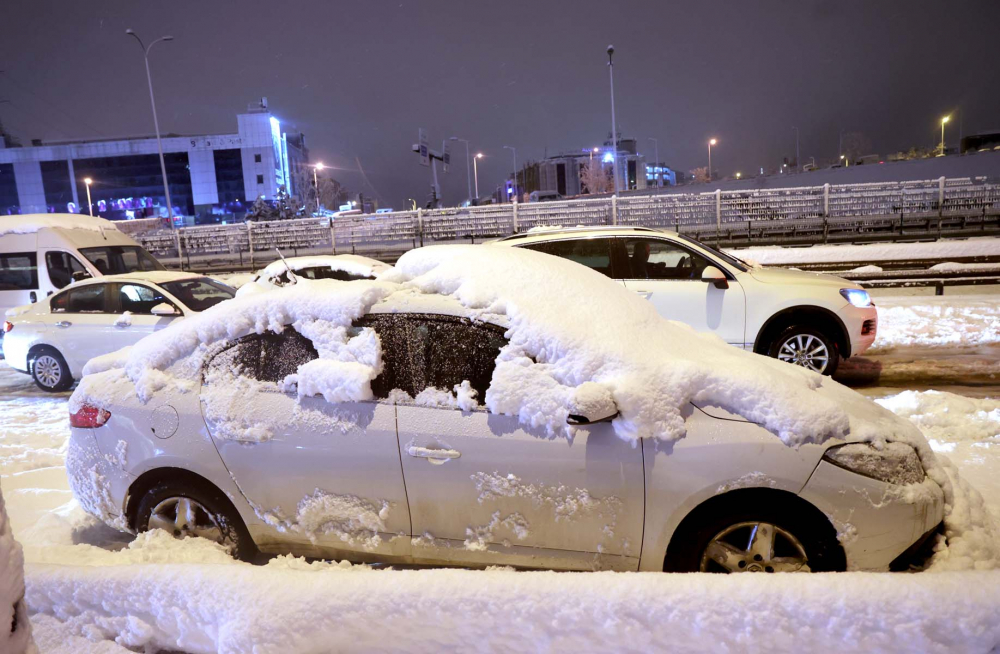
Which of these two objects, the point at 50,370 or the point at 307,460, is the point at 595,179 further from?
the point at 307,460

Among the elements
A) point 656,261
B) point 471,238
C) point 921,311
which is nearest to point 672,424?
point 656,261

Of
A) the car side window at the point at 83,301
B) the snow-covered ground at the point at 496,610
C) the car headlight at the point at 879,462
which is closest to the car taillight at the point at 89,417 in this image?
the snow-covered ground at the point at 496,610

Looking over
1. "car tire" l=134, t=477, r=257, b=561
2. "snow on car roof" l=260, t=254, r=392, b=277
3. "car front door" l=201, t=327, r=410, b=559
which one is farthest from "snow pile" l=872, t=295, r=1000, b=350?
"car tire" l=134, t=477, r=257, b=561

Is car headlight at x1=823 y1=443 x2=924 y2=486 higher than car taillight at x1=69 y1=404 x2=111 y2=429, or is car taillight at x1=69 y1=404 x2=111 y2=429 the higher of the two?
car taillight at x1=69 y1=404 x2=111 y2=429

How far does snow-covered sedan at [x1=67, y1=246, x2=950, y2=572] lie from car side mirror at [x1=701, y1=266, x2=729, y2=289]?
346 cm

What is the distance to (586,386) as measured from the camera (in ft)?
9.85

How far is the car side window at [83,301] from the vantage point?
856 cm

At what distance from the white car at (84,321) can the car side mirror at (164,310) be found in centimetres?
10

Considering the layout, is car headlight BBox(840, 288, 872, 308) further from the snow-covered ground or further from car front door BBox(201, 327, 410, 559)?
car front door BBox(201, 327, 410, 559)

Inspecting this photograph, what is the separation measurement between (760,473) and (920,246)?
793 inches

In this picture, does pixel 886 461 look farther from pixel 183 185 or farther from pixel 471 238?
pixel 183 185

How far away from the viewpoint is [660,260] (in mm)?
7613

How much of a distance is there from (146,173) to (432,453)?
99.3m

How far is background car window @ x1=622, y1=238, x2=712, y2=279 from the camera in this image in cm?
748
